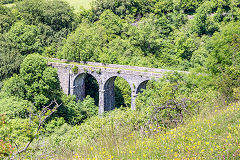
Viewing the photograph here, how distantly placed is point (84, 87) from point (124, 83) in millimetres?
6147

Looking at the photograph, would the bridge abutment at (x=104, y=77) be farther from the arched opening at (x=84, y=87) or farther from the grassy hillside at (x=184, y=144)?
the grassy hillside at (x=184, y=144)

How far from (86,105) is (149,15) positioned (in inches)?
1042

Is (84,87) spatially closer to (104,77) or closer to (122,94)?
(104,77)

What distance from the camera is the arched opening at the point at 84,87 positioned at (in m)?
31.8

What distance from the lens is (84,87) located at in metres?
33.5

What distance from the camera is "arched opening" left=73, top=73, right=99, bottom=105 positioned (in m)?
31.8

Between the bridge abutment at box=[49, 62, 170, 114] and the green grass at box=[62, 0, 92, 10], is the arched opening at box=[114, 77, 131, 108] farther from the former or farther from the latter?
the green grass at box=[62, 0, 92, 10]

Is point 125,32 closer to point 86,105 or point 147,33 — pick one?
point 147,33

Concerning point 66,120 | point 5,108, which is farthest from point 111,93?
point 5,108

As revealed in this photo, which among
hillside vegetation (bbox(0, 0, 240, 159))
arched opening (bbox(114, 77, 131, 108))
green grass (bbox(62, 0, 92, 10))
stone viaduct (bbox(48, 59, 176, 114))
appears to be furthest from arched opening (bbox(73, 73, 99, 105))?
green grass (bbox(62, 0, 92, 10))

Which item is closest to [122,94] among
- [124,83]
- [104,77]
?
[124,83]

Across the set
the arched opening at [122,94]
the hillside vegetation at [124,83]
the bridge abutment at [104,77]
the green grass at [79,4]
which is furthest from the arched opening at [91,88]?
the green grass at [79,4]

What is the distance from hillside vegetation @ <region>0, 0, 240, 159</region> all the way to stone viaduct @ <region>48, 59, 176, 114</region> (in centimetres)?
169

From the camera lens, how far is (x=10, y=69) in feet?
99.8
